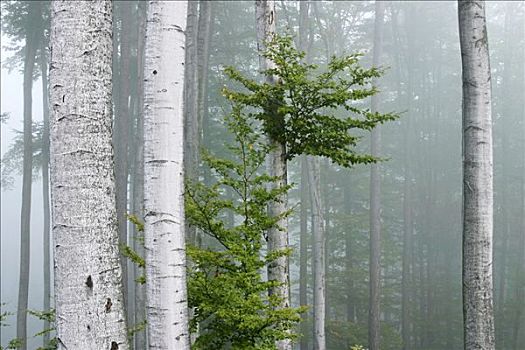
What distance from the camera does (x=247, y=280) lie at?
4938 mm

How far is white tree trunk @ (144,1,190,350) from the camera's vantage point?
3596 millimetres

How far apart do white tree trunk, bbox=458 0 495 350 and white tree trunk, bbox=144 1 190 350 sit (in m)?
3.07

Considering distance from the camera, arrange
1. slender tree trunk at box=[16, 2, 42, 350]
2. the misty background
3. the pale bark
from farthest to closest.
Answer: the misty background, slender tree trunk at box=[16, 2, 42, 350], the pale bark

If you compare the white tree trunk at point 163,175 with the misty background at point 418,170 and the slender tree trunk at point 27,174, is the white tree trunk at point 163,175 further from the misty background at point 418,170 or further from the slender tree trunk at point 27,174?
the slender tree trunk at point 27,174

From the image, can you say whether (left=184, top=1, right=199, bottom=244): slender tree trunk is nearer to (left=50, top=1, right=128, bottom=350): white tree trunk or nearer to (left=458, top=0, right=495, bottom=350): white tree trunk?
(left=458, top=0, right=495, bottom=350): white tree trunk

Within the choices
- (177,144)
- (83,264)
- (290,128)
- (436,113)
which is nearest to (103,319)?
(83,264)

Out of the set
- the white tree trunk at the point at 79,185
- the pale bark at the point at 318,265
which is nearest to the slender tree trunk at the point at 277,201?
the white tree trunk at the point at 79,185

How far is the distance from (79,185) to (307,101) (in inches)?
121

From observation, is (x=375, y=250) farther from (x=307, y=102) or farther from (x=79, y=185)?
(x=79, y=185)

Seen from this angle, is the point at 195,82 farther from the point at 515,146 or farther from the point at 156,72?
the point at 515,146

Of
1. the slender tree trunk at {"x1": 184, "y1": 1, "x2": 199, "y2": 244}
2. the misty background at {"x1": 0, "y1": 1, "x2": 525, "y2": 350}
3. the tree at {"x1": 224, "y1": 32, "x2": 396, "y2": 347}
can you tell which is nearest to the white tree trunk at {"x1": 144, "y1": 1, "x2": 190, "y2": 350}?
the tree at {"x1": 224, "y1": 32, "x2": 396, "y2": 347}

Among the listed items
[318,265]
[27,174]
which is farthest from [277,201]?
[27,174]

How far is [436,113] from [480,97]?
21.1m

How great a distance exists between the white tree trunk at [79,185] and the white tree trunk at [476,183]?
371 cm
